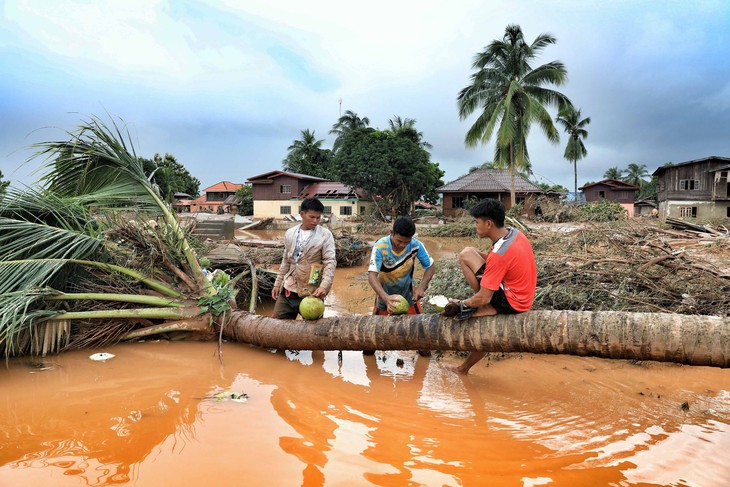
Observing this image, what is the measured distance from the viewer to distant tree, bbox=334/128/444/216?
107 feet

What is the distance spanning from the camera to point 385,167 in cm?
3228

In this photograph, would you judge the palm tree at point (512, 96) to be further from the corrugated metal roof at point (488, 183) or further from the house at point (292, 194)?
the house at point (292, 194)

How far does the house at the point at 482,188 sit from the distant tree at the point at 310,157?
17.6 meters

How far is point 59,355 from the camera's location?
4688 mm

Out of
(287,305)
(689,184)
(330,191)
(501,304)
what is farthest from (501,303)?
(330,191)

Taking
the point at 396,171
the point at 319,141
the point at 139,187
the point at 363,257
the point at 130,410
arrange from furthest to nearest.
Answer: the point at 319,141, the point at 396,171, the point at 363,257, the point at 139,187, the point at 130,410

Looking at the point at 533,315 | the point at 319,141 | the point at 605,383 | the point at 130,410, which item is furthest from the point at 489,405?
the point at 319,141

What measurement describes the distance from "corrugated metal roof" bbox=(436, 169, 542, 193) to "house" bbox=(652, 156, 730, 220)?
33.7ft

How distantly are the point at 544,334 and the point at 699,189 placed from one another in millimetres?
35559

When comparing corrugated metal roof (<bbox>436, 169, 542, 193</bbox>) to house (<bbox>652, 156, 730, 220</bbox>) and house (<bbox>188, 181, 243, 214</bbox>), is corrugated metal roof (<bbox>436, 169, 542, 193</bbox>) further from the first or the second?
house (<bbox>188, 181, 243, 214</bbox>)

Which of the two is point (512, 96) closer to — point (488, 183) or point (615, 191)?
point (488, 183)

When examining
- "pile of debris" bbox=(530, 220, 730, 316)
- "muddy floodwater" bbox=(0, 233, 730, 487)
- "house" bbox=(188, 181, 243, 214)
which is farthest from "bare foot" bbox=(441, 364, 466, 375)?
"house" bbox=(188, 181, 243, 214)

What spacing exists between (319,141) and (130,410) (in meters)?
47.5

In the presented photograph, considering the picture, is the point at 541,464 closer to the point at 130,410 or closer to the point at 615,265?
the point at 130,410
